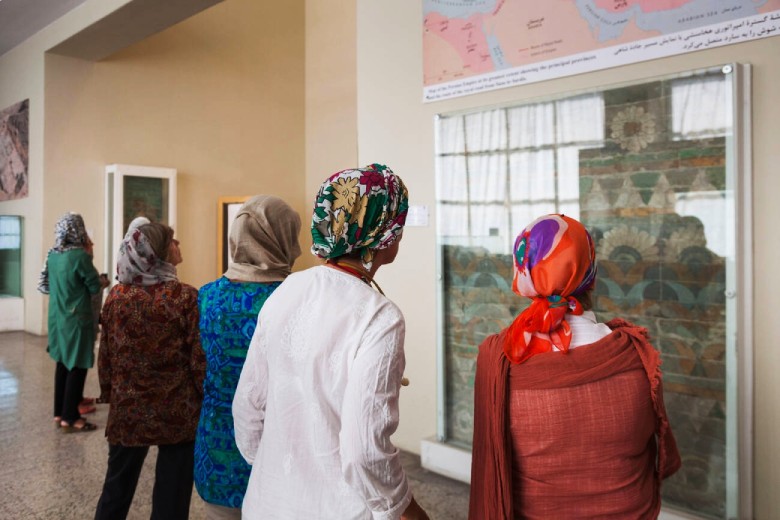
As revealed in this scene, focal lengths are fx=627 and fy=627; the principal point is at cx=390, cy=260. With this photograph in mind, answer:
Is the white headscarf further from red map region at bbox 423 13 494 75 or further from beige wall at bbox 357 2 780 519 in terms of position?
red map region at bbox 423 13 494 75

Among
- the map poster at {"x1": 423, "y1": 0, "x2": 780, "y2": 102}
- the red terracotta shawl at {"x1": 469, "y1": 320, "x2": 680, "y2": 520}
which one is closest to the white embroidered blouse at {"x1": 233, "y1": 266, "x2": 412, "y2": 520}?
the red terracotta shawl at {"x1": 469, "y1": 320, "x2": 680, "y2": 520}

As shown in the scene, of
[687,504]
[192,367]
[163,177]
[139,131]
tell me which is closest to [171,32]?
[139,131]

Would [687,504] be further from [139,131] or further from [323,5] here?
[323,5]

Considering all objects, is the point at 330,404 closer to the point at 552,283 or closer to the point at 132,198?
the point at 552,283

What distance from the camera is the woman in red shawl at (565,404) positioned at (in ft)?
4.77

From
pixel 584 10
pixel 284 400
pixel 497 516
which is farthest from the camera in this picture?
pixel 584 10

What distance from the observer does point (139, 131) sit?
29.6ft

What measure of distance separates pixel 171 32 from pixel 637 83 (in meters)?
8.37

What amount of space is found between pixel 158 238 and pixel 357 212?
151 cm

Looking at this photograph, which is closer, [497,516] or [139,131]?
[497,516]

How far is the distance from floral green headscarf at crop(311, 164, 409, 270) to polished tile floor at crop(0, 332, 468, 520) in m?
2.07

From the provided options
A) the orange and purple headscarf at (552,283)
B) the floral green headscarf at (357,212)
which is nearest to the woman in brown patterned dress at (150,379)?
the floral green headscarf at (357,212)

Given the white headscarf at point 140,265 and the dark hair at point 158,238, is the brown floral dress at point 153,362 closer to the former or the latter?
the white headscarf at point 140,265

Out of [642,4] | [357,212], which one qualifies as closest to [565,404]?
[357,212]
